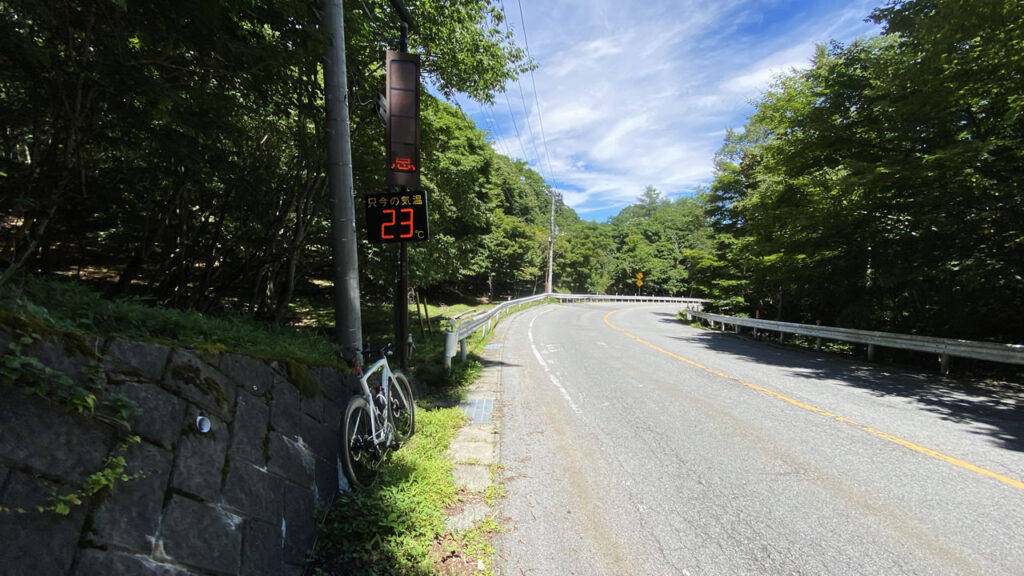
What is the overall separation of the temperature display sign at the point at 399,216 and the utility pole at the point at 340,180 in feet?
4.07

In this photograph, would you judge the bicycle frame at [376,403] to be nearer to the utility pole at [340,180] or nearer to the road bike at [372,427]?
the road bike at [372,427]

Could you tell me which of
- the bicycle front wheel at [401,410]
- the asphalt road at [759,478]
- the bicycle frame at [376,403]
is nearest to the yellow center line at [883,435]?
the asphalt road at [759,478]

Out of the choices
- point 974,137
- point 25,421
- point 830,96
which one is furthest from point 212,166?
point 974,137

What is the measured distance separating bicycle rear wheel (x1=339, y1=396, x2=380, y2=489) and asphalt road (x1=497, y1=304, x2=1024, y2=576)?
116 cm

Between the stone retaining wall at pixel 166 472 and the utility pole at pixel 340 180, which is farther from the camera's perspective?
the utility pole at pixel 340 180

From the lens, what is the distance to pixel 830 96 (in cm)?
1061

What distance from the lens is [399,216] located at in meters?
6.04

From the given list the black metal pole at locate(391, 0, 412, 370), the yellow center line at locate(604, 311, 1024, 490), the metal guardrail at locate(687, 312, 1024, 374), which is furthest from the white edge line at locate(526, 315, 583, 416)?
the metal guardrail at locate(687, 312, 1024, 374)

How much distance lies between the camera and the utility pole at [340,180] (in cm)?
462

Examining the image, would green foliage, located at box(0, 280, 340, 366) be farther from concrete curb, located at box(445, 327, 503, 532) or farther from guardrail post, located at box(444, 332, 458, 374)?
guardrail post, located at box(444, 332, 458, 374)

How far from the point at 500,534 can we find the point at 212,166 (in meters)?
6.82

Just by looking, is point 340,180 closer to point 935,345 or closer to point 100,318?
point 100,318

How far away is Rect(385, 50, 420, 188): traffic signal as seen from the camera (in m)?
6.48

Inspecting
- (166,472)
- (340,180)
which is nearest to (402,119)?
(340,180)
